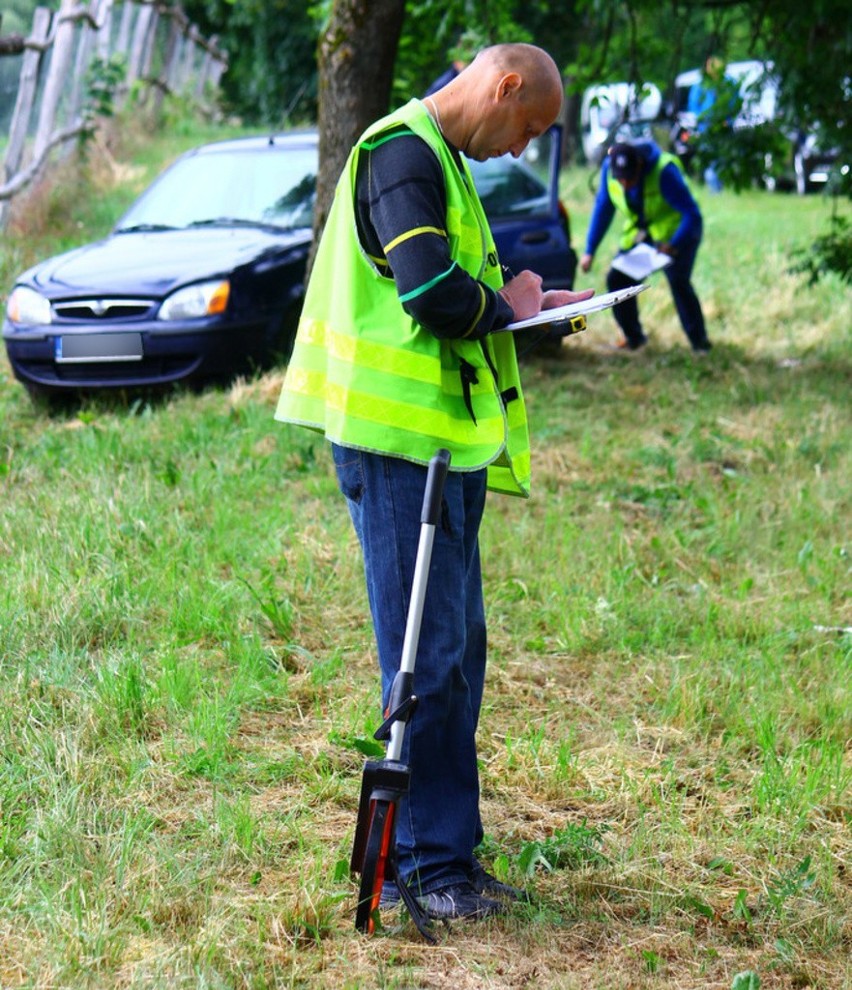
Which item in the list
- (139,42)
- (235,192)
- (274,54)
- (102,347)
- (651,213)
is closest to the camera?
(102,347)

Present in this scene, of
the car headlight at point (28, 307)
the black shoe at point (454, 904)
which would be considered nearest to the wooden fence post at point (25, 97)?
the car headlight at point (28, 307)

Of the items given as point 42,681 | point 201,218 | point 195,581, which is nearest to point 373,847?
point 42,681

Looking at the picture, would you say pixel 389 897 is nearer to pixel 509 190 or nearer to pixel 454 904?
pixel 454 904

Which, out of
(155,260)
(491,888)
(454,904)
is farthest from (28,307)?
(454,904)

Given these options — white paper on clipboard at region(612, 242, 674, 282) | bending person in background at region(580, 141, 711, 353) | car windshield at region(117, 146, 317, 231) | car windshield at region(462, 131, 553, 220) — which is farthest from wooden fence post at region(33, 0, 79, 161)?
white paper on clipboard at region(612, 242, 674, 282)

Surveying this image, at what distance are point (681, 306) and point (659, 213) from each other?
0.73 meters

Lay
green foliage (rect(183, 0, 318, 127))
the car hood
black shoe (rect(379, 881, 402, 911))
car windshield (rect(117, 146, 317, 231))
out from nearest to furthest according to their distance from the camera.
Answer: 1. black shoe (rect(379, 881, 402, 911))
2. the car hood
3. car windshield (rect(117, 146, 317, 231))
4. green foliage (rect(183, 0, 318, 127))

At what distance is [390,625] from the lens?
10.3ft

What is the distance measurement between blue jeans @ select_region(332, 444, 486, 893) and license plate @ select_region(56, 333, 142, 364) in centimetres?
493

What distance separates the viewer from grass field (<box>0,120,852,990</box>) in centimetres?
315

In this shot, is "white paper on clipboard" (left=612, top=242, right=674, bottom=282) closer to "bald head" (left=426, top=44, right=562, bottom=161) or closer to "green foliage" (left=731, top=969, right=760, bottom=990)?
"bald head" (left=426, top=44, right=562, bottom=161)

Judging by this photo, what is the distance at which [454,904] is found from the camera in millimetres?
3174

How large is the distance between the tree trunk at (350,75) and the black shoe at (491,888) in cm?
568

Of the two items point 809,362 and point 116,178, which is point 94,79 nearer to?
point 116,178
